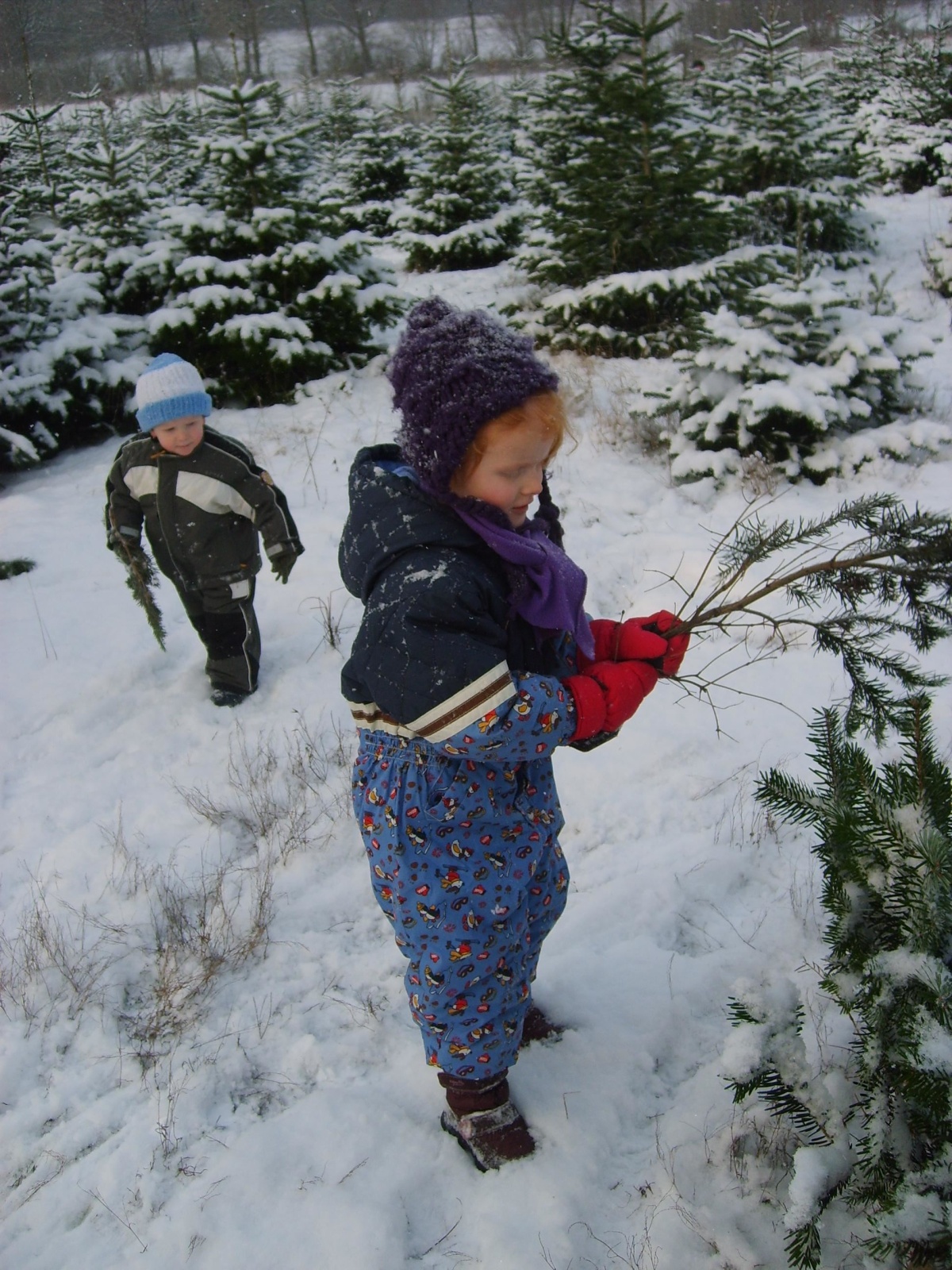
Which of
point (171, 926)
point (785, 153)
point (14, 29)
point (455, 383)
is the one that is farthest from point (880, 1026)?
point (14, 29)

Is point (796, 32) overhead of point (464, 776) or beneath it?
overhead

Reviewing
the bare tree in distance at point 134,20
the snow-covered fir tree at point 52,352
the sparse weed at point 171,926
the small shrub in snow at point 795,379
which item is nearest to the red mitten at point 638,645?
the sparse weed at point 171,926

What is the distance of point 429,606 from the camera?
148 centimetres

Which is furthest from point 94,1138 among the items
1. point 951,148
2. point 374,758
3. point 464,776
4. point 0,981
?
point 951,148

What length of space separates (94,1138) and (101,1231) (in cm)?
27

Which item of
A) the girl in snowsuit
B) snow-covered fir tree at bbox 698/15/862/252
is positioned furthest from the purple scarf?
snow-covered fir tree at bbox 698/15/862/252

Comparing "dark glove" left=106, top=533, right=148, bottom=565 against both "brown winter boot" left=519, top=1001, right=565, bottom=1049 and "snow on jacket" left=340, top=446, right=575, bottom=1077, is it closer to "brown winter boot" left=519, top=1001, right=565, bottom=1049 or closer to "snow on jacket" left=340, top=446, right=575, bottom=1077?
"snow on jacket" left=340, top=446, right=575, bottom=1077

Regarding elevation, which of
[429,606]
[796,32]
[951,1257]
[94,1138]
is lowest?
[94,1138]

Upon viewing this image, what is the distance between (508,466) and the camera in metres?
1.58

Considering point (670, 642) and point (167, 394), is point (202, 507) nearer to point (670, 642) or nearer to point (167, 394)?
point (167, 394)

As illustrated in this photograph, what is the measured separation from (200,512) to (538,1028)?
8.73 feet

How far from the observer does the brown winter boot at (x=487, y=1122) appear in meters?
1.94

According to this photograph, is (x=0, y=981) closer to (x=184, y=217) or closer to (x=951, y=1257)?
(x=951, y=1257)

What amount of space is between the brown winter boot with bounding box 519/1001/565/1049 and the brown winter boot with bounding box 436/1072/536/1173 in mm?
293
